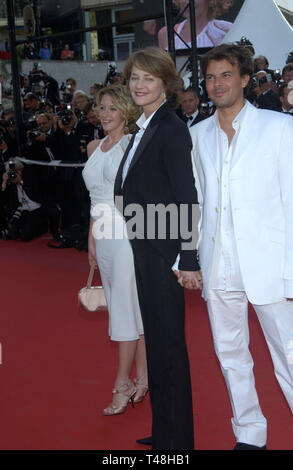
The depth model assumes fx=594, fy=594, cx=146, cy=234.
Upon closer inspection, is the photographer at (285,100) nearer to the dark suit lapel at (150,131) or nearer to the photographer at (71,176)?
the photographer at (71,176)

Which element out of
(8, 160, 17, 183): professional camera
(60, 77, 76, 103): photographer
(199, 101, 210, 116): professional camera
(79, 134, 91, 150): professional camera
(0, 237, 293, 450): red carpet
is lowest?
(0, 237, 293, 450): red carpet

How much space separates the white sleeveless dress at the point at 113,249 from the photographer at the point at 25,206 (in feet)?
15.0

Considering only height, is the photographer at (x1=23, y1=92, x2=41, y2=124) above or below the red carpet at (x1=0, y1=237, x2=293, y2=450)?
above

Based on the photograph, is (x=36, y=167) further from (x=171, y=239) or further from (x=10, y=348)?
(x=171, y=239)

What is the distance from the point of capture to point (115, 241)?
9.52 feet

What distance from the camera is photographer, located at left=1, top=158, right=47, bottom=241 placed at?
743cm

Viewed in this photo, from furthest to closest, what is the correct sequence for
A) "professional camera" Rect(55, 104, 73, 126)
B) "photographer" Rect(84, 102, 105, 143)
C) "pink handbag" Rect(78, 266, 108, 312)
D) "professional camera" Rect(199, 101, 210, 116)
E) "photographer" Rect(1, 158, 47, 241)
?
"professional camera" Rect(55, 104, 73, 126) → "photographer" Rect(1, 158, 47, 241) → "photographer" Rect(84, 102, 105, 143) → "professional camera" Rect(199, 101, 210, 116) → "pink handbag" Rect(78, 266, 108, 312)

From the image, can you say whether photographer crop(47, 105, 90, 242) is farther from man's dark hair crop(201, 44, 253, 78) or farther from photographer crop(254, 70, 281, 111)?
man's dark hair crop(201, 44, 253, 78)

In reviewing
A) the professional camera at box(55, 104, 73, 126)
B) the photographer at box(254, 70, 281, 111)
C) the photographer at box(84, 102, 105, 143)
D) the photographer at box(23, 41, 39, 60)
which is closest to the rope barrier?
the photographer at box(84, 102, 105, 143)

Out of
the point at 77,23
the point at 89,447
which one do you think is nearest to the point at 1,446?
the point at 89,447

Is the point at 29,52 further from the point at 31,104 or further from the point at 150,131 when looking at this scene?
the point at 150,131

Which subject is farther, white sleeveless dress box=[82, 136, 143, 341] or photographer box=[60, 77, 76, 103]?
photographer box=[60, 77, 76, 103]

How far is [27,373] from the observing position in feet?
Answer: 11.4

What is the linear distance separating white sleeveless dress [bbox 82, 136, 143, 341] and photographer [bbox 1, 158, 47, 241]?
456 cm
